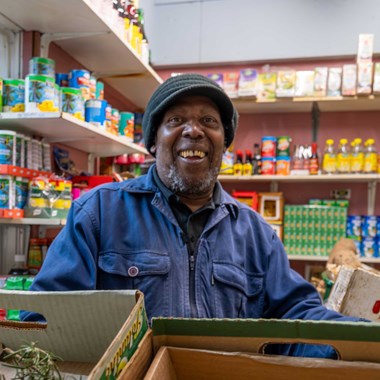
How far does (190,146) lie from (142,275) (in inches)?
18.1

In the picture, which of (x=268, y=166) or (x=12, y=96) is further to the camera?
(x=268, y=166)

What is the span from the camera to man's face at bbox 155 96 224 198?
1397mm

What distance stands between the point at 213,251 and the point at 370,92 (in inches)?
95.6

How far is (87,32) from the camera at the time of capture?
7.10ft

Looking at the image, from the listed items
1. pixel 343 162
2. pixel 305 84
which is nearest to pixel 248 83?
pixel 305 84

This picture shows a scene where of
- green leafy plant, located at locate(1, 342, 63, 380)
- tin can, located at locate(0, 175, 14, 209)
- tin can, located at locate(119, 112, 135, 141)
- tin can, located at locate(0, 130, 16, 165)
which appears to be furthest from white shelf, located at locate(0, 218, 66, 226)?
green leafy plant, located at locate(1, 342, 63, 380)

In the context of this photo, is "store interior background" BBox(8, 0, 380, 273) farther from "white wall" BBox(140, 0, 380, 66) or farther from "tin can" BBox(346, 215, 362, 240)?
"tin can" BBox(346, 215, 362, 240)

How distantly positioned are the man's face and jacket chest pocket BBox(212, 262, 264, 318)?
287 millimetres

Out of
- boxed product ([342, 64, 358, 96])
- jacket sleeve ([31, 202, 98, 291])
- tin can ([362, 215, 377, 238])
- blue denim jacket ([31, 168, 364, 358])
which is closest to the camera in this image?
jacket sleeve ([31, 202, 98, 291])

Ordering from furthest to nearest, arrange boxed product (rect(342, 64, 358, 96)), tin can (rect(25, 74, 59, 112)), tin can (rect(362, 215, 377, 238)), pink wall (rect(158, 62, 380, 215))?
pink wall (rect(158, 62, 380, 215))
tin can (rect(362, 215, 377, 238))
boxed product (rect(342, 64, 358, 96))
tin can (rect(25, 74, 59, 112))

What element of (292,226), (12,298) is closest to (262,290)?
(12,298)

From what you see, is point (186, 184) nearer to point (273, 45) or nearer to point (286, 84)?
point (286, 84)

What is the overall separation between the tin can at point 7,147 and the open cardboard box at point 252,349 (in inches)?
56.6

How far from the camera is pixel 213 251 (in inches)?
51.2
